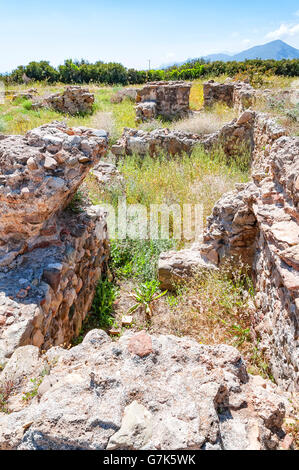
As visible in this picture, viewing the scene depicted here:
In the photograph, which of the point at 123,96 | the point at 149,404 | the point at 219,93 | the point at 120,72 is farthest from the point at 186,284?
the point at 120,72

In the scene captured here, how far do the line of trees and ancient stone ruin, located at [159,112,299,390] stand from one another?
18122 millimetres

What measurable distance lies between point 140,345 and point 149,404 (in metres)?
0.35

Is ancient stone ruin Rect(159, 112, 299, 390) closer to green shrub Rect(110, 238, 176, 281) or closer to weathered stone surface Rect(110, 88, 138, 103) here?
green shrub Rect(110, 238, 176, 281)

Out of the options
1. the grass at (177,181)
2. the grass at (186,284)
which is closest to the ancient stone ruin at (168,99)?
the grass at (186,284)

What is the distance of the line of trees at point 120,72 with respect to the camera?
63.7 ft

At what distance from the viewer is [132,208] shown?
222 inches

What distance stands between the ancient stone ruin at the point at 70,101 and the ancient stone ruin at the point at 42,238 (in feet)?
34.2

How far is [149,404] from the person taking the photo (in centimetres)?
142

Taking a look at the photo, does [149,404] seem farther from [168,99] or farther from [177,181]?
[168,99]

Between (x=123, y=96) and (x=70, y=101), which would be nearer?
(x=70, y=101)

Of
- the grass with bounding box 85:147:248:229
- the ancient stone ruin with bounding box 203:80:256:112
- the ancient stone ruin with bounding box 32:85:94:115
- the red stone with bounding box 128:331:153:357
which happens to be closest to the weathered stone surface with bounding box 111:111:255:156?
the grass with bounding box 85:147:248:229

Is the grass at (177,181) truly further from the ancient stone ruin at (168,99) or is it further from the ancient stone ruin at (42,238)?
the ancient stone ruin at (168,99)

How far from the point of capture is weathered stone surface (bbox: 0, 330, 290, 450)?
1281mm

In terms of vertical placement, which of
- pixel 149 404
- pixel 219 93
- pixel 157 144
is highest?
pixel 219 93
